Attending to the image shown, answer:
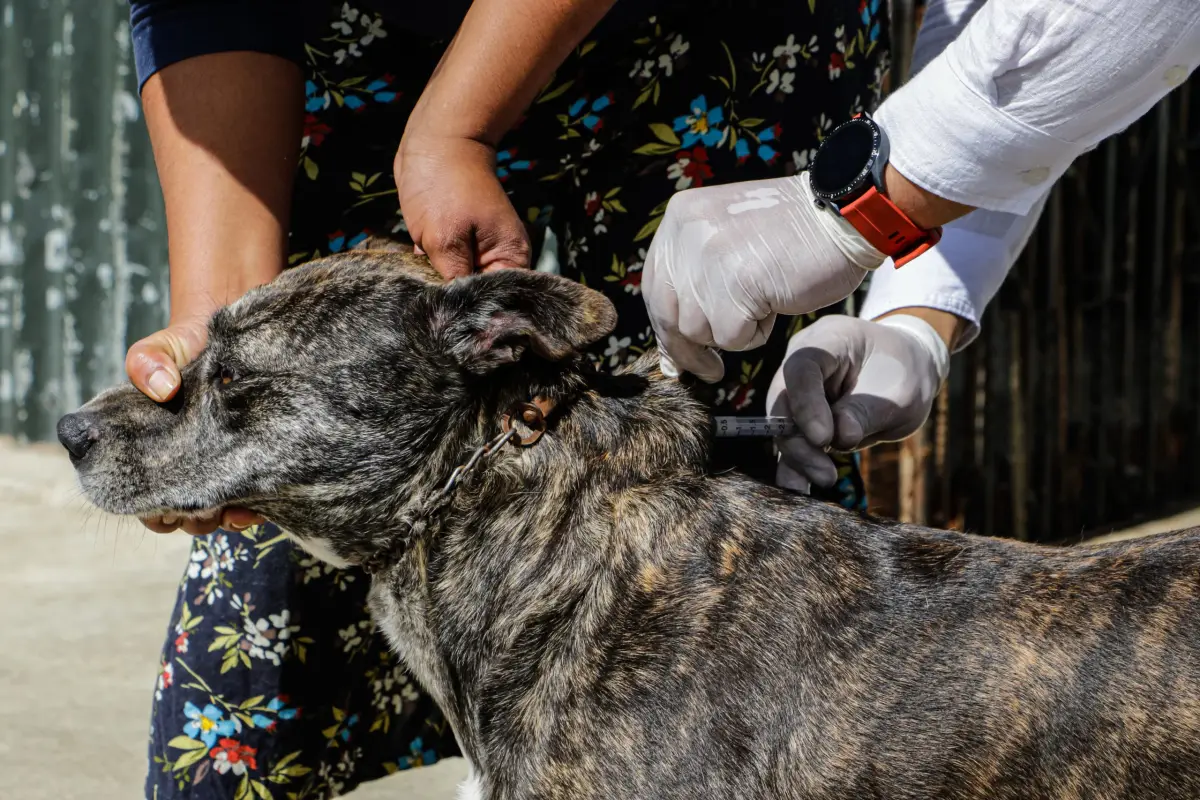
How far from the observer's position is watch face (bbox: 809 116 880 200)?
2.02 m

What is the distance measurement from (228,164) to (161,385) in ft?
1.57

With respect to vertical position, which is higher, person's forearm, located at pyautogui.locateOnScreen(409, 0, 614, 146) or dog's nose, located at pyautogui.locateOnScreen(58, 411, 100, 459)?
person's forearm, located at pyautogui.locateOnScreen(409, 0, 614, 146)

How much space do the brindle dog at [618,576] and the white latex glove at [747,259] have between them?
0.53 ft

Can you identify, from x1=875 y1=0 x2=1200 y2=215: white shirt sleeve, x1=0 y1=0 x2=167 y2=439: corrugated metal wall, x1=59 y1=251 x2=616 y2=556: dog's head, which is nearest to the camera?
x1=875 y1=0 x2=1200 y2=215: white shirt sleeve

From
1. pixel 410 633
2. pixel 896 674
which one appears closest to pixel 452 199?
pixel 410 633

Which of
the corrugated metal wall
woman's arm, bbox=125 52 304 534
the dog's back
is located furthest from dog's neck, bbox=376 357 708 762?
the corrugated metal wall

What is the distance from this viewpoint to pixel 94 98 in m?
7.76

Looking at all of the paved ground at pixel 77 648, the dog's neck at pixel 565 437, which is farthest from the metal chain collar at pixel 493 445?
the paved ground at pixel 77 648

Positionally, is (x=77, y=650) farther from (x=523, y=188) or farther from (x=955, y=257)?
(x=955, y=257)

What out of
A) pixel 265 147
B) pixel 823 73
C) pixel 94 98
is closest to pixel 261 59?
pixel 265 147

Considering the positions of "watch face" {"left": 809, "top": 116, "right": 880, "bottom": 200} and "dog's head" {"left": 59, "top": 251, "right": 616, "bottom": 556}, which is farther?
"dog's head" {"left": 59, "top": 251, "right": 616, "bottom": 556}

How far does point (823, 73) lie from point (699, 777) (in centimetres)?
152

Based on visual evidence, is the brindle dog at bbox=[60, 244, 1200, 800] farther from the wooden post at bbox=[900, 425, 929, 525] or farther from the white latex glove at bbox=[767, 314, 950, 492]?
the wooden post at bbox=[900, 425, 929, 525]

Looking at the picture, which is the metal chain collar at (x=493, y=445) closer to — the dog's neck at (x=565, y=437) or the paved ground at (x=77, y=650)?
the dog's neck at (x=565, y=437)
